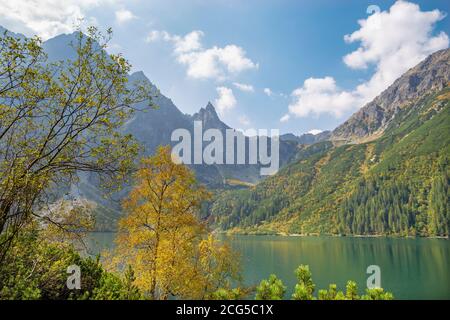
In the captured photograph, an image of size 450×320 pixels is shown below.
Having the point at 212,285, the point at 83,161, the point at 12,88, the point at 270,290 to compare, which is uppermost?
the point at 12,88

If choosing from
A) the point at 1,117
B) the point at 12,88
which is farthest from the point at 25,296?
the point at 12,88

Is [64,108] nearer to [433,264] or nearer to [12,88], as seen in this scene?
[12,88]

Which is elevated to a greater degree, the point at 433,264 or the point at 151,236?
the point at 151,236

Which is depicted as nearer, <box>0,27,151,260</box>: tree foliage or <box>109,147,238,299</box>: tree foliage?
<box>0,27,151,260</box>: tree foliage

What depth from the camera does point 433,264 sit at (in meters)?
97.2

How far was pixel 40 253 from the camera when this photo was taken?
15.1 m

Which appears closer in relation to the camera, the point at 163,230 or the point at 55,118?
the point at 55,118

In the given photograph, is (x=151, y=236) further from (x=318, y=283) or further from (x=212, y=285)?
(x=318, y=283)

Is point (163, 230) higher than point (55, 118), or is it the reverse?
point (55, 118)

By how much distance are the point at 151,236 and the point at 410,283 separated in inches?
2756

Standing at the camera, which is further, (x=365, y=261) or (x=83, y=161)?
(x=365, y=261)

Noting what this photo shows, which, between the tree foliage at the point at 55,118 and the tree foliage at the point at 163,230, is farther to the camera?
the tree foliage at the point at 163,230
